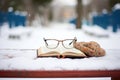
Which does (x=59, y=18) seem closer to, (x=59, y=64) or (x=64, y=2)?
(x=64, y=2)

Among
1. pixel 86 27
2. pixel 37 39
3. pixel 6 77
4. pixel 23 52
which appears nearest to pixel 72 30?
pixel 86 27

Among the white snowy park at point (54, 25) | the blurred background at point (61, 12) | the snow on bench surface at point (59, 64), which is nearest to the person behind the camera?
the snow on bench surface at point (59, 64)

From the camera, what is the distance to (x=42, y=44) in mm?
1227

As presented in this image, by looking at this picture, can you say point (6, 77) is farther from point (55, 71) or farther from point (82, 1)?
point (82, 1)

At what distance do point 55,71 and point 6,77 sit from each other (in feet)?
0.70

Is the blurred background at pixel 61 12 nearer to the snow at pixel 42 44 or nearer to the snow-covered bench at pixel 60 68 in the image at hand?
the snow at pixel 42 44

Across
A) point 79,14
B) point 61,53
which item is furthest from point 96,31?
point 61,53

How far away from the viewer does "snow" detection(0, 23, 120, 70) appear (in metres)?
1.02

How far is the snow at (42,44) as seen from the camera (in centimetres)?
102

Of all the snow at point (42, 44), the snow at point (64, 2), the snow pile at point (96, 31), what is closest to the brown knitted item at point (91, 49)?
the snow at point (42, 44)

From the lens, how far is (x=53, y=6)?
1409 mm

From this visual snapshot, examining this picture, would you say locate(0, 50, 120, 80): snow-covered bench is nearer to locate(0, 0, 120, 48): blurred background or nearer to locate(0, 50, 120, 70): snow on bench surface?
locate(0, 50, 120, 70): snow on bench surface

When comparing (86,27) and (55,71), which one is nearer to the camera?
(55,71)

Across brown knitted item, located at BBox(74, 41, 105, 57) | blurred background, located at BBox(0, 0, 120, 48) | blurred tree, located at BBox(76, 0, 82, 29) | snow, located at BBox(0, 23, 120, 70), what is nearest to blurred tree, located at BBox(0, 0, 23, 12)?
blurred background, located at BBox(0, 0, 120, 48)
